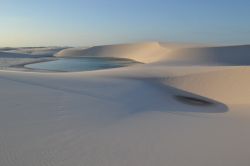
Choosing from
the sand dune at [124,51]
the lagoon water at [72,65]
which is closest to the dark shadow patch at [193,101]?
the lagoon water at [72,65]

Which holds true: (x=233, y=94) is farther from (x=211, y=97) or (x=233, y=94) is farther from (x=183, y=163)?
(x=183, y=163)

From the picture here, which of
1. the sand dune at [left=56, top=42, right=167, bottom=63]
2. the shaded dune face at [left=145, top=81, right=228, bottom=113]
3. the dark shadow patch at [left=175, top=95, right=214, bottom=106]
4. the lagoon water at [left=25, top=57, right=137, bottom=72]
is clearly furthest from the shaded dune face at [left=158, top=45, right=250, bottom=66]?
the dark shadow patch at [left=175, top=95, right=214, bottom=106]

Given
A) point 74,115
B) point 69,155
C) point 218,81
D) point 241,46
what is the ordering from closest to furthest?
1. point 69,155
2. point 74,115
3. point 218,81
4. point 241,46

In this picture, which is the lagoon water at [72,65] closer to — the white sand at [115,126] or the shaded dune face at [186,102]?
the shaded dune face at [186,102]

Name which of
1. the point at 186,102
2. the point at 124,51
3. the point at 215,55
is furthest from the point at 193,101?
the point at 124,51

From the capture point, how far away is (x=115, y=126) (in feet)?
23.4

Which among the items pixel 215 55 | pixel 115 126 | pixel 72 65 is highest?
pixel 215 55

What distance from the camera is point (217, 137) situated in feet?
22.4

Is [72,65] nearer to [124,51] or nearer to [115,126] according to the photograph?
[124,51]

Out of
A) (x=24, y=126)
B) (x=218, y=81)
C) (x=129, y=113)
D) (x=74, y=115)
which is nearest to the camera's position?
(x=24, y=126)

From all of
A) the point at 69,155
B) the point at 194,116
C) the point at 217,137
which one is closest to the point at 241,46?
the point at 194,116

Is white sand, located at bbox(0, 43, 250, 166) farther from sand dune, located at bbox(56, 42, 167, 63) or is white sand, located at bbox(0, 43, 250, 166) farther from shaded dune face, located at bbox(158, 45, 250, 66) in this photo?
sand dune, located at bbox(56, 42, 167, 63)

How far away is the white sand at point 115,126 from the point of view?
532cm

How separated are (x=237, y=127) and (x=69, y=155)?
4.18 m
